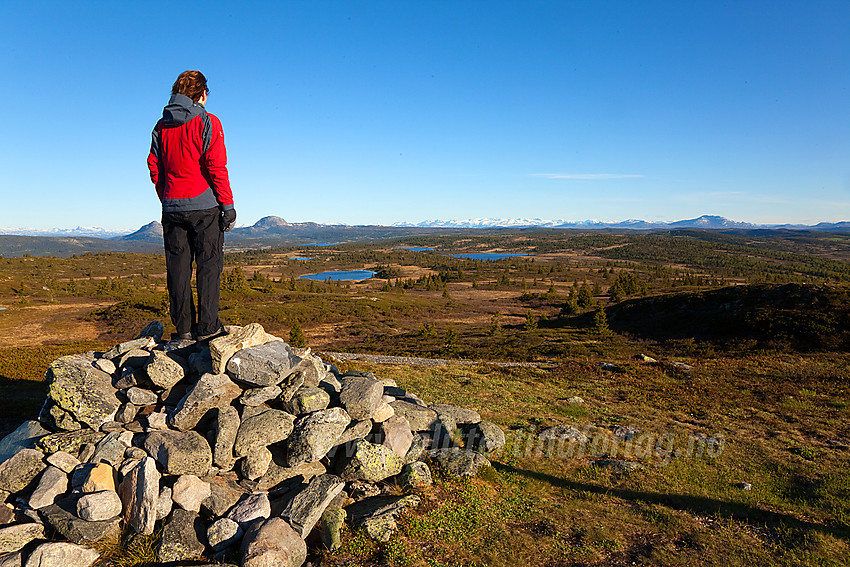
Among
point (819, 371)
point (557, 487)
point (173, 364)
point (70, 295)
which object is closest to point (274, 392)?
point (173, 364)

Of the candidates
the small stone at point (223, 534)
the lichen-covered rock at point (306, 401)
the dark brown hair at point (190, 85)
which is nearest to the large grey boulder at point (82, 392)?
the small stone at point (223, 534)

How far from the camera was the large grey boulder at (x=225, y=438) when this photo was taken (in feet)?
25.4

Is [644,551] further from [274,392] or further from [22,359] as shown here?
[22,359]

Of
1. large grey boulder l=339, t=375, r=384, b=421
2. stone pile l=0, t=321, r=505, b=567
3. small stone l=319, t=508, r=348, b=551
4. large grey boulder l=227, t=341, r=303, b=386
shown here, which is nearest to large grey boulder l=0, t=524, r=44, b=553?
stone pile l=0, t=321, r=505, b=567

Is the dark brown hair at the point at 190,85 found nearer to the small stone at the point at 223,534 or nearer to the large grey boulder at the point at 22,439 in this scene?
the large grey boulder at the point at 22,439

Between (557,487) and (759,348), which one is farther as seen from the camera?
(759,348)

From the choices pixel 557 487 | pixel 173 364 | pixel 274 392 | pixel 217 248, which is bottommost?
pixel 557 487

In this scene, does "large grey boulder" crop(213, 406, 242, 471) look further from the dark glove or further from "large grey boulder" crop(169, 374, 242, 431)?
the dark glove

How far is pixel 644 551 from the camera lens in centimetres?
741

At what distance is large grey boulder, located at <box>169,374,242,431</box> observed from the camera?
7.95m

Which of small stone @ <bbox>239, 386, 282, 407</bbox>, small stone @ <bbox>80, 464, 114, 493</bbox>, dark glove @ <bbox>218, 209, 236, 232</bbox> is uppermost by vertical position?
dark glove @ <bbox>218, 209, 236, 232</bbox>

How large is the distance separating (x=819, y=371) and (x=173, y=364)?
29.8 metres

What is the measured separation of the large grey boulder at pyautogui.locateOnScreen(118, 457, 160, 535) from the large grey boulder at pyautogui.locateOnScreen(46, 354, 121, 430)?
5.51ft

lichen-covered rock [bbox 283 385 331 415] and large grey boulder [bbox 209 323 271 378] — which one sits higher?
large grey boulder [bbox 209 323 271 378]
